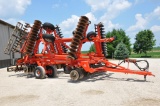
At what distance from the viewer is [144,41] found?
2785 inches

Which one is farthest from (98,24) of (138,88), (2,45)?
(2,45)

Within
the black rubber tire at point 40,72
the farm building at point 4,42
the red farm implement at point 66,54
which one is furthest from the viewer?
the farm building at point 4,42

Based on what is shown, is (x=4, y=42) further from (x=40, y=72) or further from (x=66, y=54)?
(x=40, y=72)

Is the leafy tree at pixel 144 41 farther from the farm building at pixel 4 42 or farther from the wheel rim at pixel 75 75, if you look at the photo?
the wheel rim at pixel 75 75

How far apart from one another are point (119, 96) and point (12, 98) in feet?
14.2

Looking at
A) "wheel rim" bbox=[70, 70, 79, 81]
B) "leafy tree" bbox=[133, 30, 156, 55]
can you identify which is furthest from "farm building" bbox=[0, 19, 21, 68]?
"leafy tree" bbox=[133, 30, 156, 55]

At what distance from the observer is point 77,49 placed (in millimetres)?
13938

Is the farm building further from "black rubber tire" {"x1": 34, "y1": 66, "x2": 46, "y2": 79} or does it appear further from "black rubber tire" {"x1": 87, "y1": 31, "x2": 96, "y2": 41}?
"black rubber tire" {"x1": 87, "y1": 31, "x2": 96, "y2": 41}

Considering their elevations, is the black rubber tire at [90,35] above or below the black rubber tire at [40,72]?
above

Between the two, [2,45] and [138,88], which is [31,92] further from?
[2,45]

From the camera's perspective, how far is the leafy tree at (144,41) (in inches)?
2776

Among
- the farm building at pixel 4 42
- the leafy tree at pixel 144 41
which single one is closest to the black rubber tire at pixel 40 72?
the farm building at pixel 4 42

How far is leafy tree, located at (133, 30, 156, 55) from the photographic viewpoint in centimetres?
7050

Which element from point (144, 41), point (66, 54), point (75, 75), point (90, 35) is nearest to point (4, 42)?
point (66, 54)
